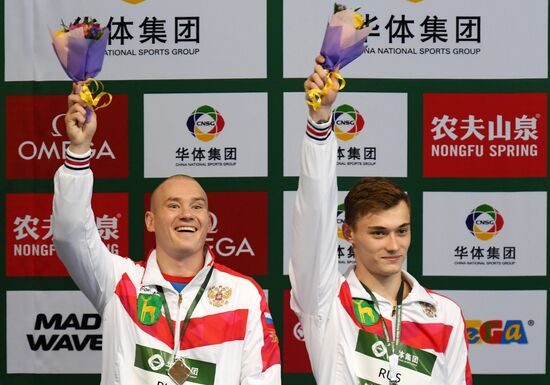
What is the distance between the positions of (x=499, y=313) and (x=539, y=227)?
411 mm

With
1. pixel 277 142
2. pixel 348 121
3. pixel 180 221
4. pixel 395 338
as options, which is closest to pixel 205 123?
pixel 277 142

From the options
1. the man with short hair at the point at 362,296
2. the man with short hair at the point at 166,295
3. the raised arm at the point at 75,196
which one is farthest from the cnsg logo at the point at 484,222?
the raised arm at the point at 75,196

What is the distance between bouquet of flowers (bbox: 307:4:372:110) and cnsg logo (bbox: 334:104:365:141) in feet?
4.08

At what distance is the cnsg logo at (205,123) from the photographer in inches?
145

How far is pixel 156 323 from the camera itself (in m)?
2.60

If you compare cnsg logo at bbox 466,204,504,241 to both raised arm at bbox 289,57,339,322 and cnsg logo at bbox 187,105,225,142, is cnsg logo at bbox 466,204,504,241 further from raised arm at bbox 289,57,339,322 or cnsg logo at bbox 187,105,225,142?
raised arm at bbox 289,57,339,322

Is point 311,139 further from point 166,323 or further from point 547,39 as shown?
point 547,39

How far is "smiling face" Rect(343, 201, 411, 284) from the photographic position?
2518mm

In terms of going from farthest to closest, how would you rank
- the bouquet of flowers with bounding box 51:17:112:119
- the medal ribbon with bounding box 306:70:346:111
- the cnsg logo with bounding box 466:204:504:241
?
1. the cnsg logo with bounding box 466:204:504:241
2. the bouquet of flowers with bounding box 51:17:112:119
3. the medal ribbon with bounding box 306:70:346:111

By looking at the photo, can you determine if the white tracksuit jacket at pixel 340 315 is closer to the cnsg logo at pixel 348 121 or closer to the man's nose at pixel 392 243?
the man's nose at pixel 392 243

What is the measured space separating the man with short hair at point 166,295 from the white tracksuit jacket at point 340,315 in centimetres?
21

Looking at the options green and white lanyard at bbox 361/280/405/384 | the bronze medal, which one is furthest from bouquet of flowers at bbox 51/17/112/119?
green and white lanyard at bbox 361/280/405/384

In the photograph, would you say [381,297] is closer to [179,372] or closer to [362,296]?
[362,296]

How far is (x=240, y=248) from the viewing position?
12.1 ft
